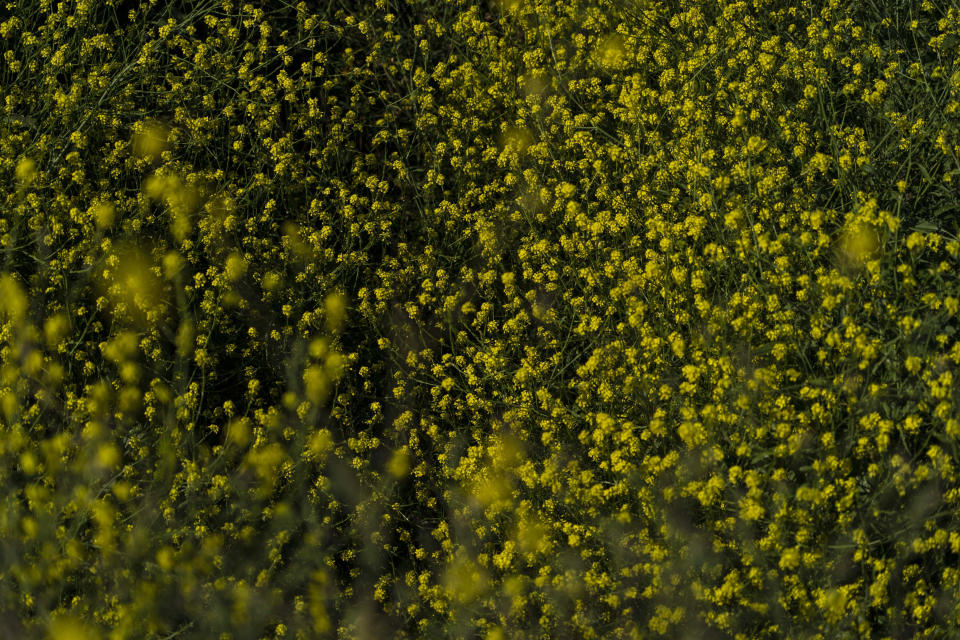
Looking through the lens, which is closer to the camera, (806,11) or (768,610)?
(768,610)

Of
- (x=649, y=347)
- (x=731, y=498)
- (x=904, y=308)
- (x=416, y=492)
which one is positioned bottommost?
(x=416, y=492)

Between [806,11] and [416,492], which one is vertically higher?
[806,11]

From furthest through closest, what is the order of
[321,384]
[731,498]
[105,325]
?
[105,325], [321,384], [731,498]

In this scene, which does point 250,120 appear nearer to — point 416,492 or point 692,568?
point 416,492

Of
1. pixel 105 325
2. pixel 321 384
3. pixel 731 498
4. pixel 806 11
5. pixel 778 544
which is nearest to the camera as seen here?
pixel 778 544

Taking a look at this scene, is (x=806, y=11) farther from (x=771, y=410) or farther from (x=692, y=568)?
(x=692, y=568)

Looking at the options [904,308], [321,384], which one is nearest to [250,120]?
[321,384]
